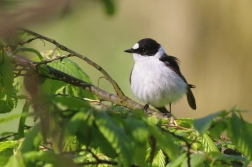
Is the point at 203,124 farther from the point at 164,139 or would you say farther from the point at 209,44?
the point at 209,44

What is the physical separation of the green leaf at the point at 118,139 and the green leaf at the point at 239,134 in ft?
1.17

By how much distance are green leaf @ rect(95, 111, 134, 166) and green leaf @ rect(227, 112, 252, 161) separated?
358 mm

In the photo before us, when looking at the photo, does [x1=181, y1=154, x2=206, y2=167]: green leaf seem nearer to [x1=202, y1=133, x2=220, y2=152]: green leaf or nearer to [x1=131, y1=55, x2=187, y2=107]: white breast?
[x1=202, y1=133, x2=220, y2=152]: green leaf

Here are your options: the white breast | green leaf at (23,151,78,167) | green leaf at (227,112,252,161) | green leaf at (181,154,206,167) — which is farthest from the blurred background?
green leaf at (23,151,78,167)

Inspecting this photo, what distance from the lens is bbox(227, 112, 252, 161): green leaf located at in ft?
4.59

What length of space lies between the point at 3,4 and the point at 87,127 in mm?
625

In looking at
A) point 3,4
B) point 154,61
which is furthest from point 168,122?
point 154,61

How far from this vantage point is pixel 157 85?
15.5 feet

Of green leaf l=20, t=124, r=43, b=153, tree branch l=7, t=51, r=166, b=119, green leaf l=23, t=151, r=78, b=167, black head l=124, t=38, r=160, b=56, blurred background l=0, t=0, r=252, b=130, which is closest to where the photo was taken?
green leaf l=23, t=151, r=78, b=167

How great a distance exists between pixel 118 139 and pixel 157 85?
11.7 feet

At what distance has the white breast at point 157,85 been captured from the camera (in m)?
4.72

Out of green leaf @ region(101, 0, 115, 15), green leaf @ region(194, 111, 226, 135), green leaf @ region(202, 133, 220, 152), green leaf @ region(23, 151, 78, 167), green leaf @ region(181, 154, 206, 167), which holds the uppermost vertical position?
green leaf @ region(101, 0, 115, 15)

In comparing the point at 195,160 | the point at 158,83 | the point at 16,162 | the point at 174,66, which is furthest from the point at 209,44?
the point at 16,162

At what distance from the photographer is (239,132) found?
1.41 m
